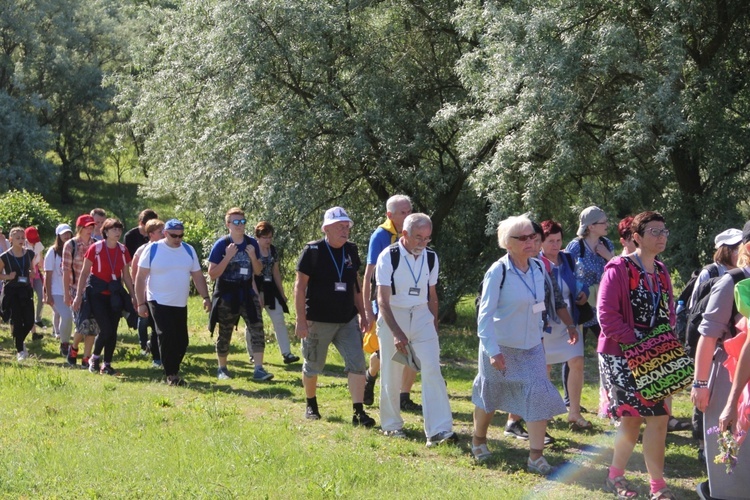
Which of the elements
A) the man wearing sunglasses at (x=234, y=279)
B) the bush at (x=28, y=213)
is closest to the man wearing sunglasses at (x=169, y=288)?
the man wearing sunglasses at (x=234, y=279)

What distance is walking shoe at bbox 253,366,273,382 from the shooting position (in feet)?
38.4

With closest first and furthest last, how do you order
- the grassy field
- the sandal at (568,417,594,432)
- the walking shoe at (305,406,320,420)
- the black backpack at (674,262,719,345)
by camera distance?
the grassy field
the black backpack at (674,262,719,345)
the sandal at (568,417,594,432)
the walking shoe at (305,406,320,420)

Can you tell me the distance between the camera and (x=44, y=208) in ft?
101

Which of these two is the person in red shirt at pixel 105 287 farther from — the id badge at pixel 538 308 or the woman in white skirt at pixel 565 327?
the id badge at pixel 538 308

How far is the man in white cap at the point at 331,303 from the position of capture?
29.1 feet

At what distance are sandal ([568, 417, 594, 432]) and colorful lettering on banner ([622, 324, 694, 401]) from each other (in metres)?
2.71

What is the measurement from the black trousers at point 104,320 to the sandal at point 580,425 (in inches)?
225

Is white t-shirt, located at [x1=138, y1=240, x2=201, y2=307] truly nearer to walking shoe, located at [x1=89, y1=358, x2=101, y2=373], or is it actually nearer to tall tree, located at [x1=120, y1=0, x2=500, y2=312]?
walking shoe, located at [x1=89, y1=358, x2=101, y2=373]

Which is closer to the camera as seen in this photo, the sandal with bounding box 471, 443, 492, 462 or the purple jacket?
the purple jacket

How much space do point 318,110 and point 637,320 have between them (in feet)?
34.6

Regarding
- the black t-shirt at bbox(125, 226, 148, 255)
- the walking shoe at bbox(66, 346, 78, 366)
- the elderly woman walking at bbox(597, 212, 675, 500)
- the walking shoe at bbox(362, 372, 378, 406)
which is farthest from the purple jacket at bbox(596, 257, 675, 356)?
the black t-shirt at bbox(125, 226, 148, 255)

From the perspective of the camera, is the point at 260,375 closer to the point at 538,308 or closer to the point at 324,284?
the point at 324,284

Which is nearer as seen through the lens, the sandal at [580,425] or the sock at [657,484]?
the sock at [657,484]

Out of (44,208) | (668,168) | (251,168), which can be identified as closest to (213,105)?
(251,168)
